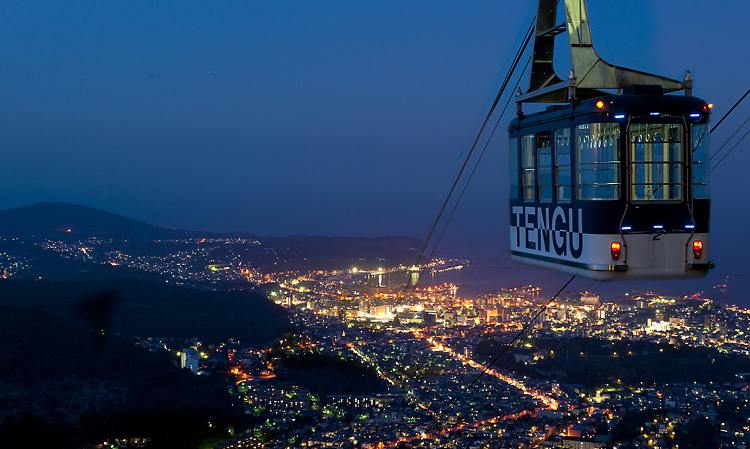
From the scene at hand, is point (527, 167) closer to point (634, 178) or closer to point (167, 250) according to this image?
point (634, 178)

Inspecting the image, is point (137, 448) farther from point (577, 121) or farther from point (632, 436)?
point (577, 121)

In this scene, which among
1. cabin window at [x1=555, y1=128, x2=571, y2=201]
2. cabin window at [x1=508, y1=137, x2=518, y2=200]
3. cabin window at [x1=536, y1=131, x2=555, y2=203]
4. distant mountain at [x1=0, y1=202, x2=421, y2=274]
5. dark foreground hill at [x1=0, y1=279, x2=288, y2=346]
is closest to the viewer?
cabin window at [x1=555, y1=128, x2=571, y2=201]

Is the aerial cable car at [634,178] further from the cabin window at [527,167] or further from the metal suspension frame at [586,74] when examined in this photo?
the cabin window at [527,167]

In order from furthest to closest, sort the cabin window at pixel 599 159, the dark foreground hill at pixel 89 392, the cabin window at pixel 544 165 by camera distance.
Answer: the dark foreground hill at pixel 89 392, the cabin window at pixel 544 165, the cabin window at pixel 599 159

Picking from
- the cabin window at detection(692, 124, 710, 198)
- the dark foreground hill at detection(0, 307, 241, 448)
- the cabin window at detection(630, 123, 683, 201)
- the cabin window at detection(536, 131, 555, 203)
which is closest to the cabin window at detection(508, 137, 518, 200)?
the cabin window at detection(536, 131, 555, 203)

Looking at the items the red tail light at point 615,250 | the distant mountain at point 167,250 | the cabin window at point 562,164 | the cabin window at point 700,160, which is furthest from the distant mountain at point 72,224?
the cabin window at point 700,160

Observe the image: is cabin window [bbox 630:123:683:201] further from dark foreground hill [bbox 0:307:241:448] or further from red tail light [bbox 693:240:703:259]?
dark foreground hill [bbox 0:307:241:448]

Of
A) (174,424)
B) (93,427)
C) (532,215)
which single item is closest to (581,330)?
(174,424)
